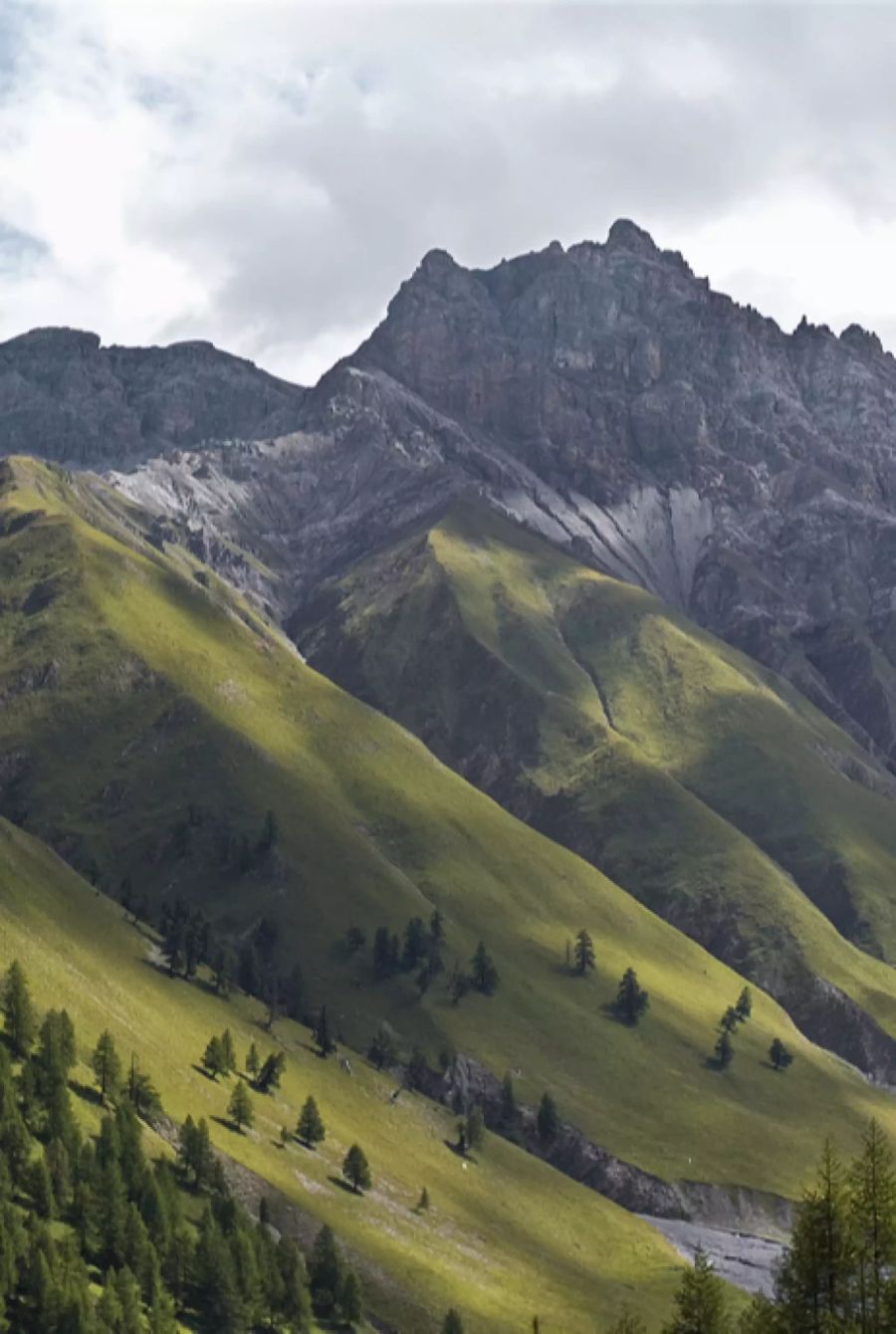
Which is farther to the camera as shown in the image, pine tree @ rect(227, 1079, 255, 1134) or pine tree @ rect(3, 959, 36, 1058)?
pine tree @ rect(227, 1079, 255, 1134)

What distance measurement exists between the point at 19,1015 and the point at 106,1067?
1097cm

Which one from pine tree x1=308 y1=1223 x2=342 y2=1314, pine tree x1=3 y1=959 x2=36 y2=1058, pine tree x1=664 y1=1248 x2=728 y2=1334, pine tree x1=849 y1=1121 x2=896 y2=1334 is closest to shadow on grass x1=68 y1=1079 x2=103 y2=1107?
pine tree x1=3 y1=959 x2=36 y2=1058

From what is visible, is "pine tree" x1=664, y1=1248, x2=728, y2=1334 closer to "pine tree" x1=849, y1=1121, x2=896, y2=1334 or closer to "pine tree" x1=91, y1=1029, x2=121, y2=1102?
"pine tree" x1=849, y1=1121, x2=896, y2=1334

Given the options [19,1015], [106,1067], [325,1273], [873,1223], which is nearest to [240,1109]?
[106,1067]

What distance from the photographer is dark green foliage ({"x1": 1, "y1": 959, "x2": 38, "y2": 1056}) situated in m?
177

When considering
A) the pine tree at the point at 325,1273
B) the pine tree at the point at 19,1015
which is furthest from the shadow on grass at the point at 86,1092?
the pine tree at the point at 325,1273

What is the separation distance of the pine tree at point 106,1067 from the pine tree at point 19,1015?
729 cm

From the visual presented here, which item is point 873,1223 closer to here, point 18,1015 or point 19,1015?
point 19,1015

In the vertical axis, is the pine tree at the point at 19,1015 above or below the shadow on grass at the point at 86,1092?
above

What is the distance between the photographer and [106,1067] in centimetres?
17888

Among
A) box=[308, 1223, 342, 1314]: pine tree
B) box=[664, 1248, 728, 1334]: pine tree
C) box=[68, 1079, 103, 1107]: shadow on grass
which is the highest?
box=[664, 1248, 728, 1334]: pine tree

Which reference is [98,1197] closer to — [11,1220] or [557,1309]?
[11,1220]

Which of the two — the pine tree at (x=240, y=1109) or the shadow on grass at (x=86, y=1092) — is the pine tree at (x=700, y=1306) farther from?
the pine tree at (x=240, y=1109)

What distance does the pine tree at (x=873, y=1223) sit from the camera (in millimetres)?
54344
